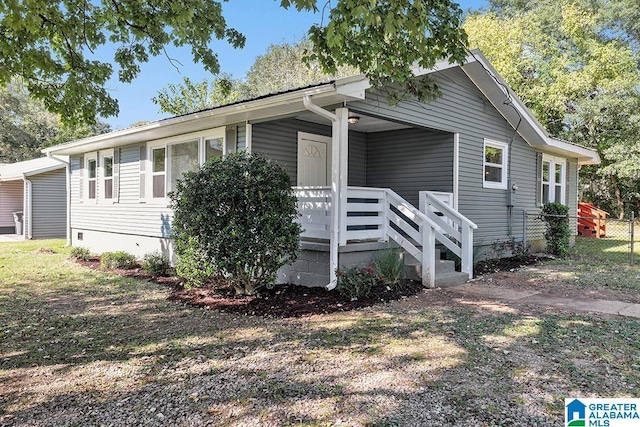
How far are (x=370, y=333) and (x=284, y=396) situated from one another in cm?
173

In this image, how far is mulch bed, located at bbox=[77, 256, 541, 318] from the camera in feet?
19.0

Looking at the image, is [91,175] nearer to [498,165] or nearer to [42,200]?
[42,200]

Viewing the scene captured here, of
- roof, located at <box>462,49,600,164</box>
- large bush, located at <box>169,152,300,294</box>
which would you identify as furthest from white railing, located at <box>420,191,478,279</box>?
roof, located at <box>462,49,600,164</box>

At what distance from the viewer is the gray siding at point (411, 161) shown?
372 inches

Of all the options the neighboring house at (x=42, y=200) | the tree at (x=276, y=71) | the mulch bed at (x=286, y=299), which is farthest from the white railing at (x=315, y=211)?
the tree at (x=276, y=71)

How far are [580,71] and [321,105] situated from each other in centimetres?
2099

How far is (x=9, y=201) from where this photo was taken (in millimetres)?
19656

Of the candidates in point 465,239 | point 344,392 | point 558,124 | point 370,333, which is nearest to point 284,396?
point 344,392

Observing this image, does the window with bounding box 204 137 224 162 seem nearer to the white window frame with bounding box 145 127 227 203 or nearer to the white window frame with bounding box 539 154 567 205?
the white window frame with bounding box 145 127 227 203

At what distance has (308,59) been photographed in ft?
18.6

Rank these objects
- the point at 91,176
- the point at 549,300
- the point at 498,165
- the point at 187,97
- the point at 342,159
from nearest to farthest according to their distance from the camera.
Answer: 1. the point at 549,300
2. the point at 342,159
3. the point at 498,165
4. the point at 91,176
5. the point at 187,97

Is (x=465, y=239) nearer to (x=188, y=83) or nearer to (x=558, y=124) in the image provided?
(x=558, y=124)

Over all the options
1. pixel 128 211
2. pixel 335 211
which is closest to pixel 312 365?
pixel 335 211

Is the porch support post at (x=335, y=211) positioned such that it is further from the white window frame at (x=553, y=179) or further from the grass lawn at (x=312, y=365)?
the white window frame at (x=553, y=179)
